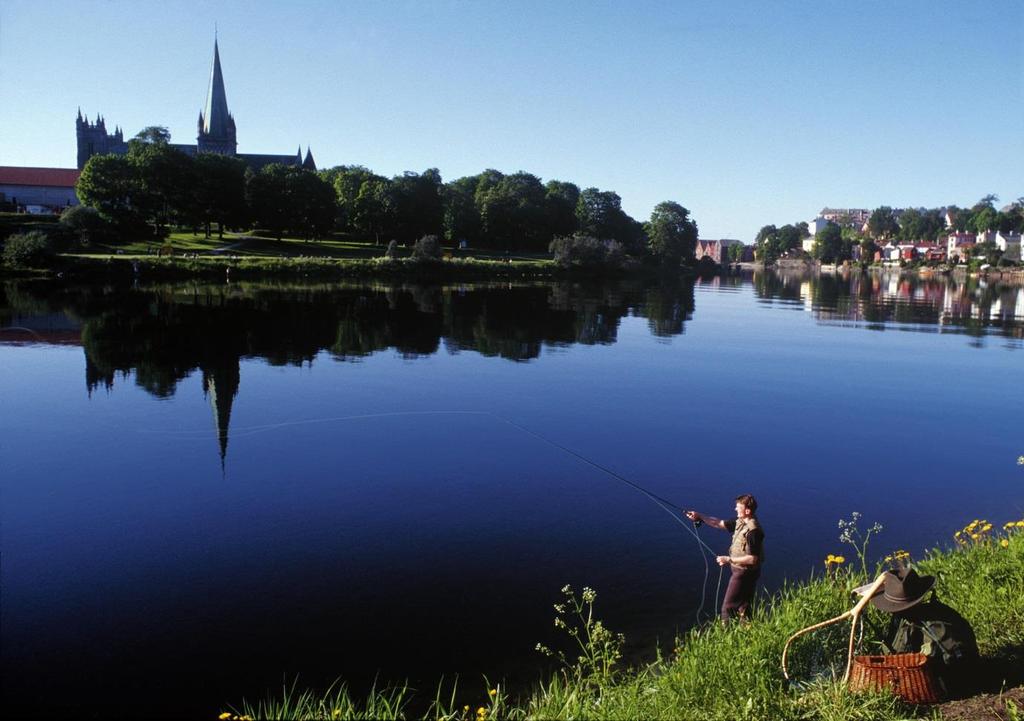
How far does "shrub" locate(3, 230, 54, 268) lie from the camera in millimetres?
65000

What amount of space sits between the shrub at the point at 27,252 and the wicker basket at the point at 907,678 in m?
73.0

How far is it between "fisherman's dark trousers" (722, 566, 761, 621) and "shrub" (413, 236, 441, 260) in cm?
7776

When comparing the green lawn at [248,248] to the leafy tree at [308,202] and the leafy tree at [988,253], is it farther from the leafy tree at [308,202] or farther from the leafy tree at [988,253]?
the leafy tree at [988,253]

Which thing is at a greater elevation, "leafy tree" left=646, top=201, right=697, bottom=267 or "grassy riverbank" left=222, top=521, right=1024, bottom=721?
"leafy tree" left=646, top=201, right=697, bottom=267

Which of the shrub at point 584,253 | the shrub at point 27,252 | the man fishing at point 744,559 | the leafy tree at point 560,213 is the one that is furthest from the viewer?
the leafy tree at point 560,213

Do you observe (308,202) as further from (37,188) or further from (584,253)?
(37,188)

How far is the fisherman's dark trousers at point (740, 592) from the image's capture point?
9.09m

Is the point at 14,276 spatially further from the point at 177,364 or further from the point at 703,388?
the point at 703,388

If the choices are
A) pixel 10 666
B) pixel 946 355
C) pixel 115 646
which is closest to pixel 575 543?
pixel 115 646

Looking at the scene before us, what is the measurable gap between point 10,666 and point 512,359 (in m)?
24.6

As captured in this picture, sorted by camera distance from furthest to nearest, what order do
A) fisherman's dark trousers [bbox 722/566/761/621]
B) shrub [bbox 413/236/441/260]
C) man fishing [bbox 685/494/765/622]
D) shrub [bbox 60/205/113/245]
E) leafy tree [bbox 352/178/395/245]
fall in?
leafy tree [bbox 352/178/395/245] < shrub [bbox 413/236/441/260] < shrub [bbox 60/205/113/245] < fisherman's dark trousers [bbox 722/566/761/621] < man fishing [bbox 685/494/765/622]

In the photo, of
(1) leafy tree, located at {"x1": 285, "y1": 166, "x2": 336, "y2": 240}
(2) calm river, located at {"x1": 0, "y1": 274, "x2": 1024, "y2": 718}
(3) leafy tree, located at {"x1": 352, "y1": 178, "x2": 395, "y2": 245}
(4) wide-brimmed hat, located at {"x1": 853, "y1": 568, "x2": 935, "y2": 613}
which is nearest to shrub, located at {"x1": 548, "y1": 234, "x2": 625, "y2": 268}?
(3) leafy tree, located at {"x1": 352, "y1": 178, "x2": 395, "y2": 245}

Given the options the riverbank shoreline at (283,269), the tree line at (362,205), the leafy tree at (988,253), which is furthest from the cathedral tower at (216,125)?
the leafy tree at (988,253)

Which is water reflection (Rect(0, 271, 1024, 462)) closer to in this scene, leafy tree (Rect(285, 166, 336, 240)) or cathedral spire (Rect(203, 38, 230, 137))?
leafy tree (Rect(285, 166, 336, 240))
